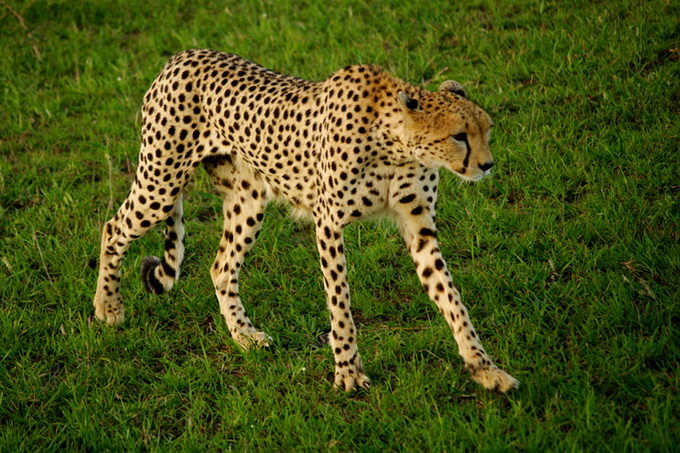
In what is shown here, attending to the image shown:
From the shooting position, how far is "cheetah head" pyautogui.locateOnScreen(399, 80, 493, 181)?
3.50 m

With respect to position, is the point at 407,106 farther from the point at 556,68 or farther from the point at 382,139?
the point at 556,68

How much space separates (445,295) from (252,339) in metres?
1.15

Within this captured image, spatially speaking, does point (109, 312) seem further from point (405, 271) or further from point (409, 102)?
point (409, 102)

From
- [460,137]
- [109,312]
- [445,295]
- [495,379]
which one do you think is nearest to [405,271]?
[445,295]

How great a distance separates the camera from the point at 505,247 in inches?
186

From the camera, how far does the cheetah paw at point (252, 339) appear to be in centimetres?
434

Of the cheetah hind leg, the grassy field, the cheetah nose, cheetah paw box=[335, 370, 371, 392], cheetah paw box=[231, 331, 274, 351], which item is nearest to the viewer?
the cheetah nose

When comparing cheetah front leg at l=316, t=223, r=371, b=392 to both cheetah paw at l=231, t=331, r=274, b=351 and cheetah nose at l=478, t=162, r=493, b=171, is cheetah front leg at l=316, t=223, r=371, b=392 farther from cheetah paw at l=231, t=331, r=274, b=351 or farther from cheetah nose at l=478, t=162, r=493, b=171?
cheetah nose at l=478, t=162, r=493, b=171

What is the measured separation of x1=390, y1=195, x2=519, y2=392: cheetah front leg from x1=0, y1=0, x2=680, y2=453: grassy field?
9 centimetres

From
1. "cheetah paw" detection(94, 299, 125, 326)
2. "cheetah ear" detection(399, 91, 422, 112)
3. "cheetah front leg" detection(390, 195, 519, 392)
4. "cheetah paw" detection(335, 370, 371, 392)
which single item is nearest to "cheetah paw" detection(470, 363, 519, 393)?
"cheetah front leg" detection(390, 195, 519, 392)

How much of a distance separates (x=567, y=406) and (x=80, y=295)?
2903 mm

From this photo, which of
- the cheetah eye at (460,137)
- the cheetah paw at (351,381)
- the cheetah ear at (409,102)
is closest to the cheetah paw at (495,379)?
the cheetah paw at (351,381)

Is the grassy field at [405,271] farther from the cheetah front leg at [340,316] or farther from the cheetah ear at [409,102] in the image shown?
the cheetah ear at [409,102]

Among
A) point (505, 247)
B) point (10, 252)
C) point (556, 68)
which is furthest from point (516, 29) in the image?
point (10, 252)
